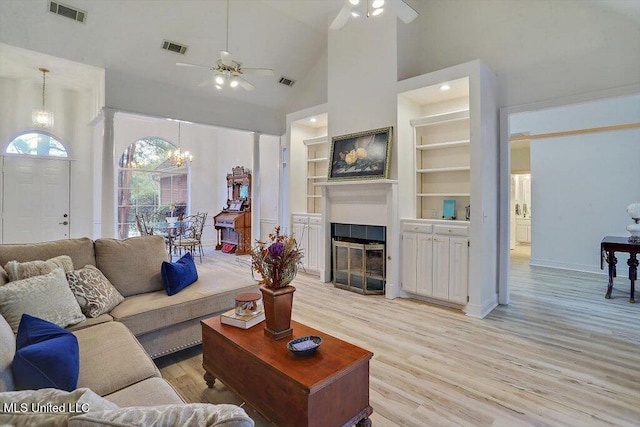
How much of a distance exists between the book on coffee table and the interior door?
229 inches

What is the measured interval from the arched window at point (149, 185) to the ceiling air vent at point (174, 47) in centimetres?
385

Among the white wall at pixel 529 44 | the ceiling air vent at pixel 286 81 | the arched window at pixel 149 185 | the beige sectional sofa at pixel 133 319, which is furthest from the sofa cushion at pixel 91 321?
the arched window at pixel 149 185

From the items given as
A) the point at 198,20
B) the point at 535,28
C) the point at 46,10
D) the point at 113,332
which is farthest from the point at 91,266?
the point at 535,28

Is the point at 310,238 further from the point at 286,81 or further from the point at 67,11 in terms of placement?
the point at 67,11

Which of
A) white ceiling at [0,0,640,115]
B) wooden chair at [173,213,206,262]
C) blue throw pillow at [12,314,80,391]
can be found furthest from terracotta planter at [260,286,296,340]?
wooden chair at [173,213,206,262]

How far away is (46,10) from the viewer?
407 centimetres

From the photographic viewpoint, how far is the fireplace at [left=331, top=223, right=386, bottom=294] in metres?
4.55

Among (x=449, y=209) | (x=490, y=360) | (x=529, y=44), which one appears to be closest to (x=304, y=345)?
(x=490, y=360)

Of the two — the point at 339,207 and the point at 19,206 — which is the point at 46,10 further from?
the point at 339,207

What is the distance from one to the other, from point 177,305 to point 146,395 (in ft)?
4.05

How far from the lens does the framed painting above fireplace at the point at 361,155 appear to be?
14.6 feet

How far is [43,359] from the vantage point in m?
1.31

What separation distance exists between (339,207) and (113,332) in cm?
359

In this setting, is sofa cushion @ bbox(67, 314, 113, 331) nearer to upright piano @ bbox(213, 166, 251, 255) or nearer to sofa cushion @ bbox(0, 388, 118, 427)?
sofa cushion @ bbox(0, 388, 118, 427)
